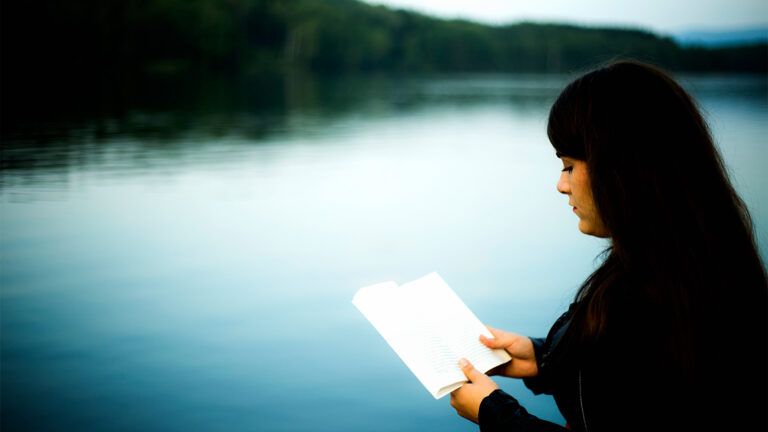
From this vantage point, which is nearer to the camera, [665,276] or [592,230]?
Result: [665,276]

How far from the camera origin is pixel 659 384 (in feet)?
3.96

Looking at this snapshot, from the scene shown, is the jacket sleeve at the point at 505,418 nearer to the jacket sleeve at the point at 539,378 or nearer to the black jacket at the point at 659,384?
the black jacket at the point at 659,384

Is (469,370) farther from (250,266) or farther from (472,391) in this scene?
(250,266)

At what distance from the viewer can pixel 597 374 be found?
127cm

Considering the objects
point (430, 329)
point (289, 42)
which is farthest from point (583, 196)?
point (289, 42)

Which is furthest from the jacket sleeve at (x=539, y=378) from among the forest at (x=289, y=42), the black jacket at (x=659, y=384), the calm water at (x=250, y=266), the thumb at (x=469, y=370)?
the forest at (x=289, y=42)

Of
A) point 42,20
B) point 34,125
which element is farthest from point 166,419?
point 42,20

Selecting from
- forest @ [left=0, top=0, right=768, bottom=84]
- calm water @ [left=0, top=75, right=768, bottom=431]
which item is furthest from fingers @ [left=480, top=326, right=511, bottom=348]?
forest @ [left=0, top=0, right=768, bottom=84]

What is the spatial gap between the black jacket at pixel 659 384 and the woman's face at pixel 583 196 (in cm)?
22

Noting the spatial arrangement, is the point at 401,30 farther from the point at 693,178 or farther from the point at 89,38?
the point at 693,178

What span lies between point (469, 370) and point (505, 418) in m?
0.15

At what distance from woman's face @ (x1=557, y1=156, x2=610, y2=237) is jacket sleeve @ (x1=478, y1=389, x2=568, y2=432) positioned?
449 mm

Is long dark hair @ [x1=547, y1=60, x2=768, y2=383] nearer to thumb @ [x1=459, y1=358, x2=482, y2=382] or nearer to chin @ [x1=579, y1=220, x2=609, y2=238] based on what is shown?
chin @ [x1=579, y1=220, x2=609, y2=238]

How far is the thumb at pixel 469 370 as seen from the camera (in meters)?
1.51
